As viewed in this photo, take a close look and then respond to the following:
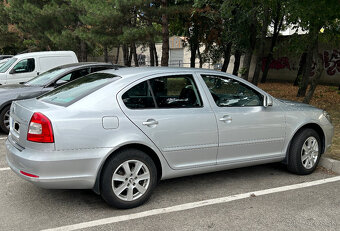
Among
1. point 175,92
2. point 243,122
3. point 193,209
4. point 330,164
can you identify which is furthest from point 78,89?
point 330,164

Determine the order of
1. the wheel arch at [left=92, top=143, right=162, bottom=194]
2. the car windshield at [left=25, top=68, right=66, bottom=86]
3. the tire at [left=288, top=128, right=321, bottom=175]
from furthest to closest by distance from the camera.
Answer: the car windshield at [left=25, top=68, right=66, bottom=86], the tire at [left=288, top=128, right=321, bottom=175], the wheel arch at [left=92, top=143, right=162, bottom=194]

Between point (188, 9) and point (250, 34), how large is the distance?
3245mm

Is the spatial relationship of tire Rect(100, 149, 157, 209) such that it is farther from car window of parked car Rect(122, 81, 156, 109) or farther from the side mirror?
the side mirror

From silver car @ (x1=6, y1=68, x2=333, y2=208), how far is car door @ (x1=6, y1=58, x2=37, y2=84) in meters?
7.23

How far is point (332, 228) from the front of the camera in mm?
3539

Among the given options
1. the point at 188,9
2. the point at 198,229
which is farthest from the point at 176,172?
the point at 188,9

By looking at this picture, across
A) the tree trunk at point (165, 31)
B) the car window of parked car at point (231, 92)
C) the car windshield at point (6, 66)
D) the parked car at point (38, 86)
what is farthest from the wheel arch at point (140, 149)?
the tree trunk at point (165, 31)

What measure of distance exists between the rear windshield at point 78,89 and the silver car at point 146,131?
22 mm

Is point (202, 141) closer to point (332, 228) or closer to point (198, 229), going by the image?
point (198, 229)

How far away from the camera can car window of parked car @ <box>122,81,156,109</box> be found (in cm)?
396

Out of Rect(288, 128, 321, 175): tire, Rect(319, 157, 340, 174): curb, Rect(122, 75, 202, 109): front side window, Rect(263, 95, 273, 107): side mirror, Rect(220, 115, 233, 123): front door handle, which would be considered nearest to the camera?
Rect(122, 75, 202, 109): front side window

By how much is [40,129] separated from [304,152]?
3.67 meters

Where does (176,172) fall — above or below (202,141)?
below

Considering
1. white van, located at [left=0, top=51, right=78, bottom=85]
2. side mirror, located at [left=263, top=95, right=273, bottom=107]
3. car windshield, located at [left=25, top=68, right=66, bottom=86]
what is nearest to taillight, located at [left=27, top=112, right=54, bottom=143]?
side mirror, located at [left=263, top=95, right=273, bottom=107]
